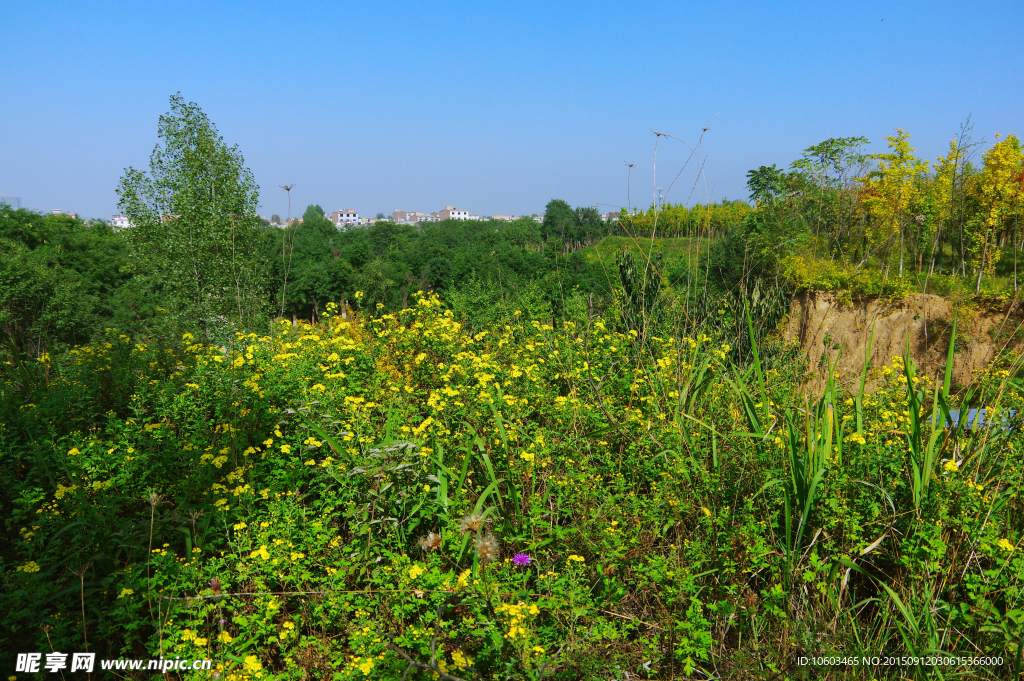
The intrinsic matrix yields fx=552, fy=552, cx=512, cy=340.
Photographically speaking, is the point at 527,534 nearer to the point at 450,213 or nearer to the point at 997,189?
the point at 997,189

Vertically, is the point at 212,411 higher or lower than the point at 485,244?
lower

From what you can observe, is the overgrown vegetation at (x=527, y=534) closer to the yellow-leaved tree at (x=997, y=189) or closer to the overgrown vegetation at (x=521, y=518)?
the overgrown vegetation at (x=521, y=518)

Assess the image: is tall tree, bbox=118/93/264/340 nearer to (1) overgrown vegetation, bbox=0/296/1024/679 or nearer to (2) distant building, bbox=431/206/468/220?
(1) overgrown vegetation, bbox=0/296/1024/679

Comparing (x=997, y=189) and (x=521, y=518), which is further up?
(x=997, y=189)

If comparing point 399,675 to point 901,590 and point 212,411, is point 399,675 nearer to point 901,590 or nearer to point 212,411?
point 901,590

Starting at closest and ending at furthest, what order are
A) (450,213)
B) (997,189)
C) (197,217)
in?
(997,189) < (197,217) < (450,213)

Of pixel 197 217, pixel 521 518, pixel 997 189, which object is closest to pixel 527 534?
pixel 521 518

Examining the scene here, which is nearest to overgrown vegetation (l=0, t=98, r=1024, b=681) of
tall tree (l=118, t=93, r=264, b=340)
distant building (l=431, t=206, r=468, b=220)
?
tall tree (l=118, t=93, r=264, b=340)

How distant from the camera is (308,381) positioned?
3.46m

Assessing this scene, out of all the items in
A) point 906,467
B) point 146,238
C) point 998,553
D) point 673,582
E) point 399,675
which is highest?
point 146,238

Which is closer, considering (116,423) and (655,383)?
(116,423)

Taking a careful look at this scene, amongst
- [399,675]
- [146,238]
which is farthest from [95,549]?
[146,238]

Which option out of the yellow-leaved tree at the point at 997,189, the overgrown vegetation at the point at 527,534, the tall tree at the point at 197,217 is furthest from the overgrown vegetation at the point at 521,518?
the tall tree at the point at 197,217

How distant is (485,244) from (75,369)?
53102 mm
